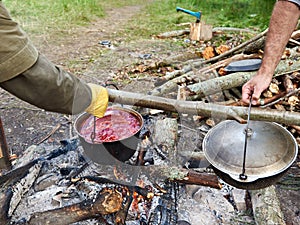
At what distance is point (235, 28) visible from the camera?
8.66m

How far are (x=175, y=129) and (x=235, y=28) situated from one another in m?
6.01

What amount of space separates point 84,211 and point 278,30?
217cm

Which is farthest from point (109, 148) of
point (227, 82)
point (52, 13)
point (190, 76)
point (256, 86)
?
point (52, 13)

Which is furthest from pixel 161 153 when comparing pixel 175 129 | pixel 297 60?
pixel 297 60

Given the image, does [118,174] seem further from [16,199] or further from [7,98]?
[7,98]

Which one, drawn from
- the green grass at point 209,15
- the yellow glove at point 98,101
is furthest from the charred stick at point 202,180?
the green grass at point 209,15

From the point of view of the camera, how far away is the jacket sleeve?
2104mm

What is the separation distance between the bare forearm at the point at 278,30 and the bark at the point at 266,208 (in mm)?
1032

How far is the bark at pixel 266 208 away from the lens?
2527 millimetres

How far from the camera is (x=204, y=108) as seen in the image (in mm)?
3195

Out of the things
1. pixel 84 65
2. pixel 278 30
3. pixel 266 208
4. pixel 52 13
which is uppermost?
pixel 278 30

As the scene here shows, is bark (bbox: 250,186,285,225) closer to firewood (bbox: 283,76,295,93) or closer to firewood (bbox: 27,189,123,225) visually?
firewood (bbox: 27,189,123,225)

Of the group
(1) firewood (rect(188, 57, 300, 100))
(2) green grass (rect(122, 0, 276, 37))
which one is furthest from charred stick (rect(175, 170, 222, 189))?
(2) green grass (rect(122, 0, 276, 37))

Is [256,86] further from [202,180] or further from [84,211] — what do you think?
[84,211]
